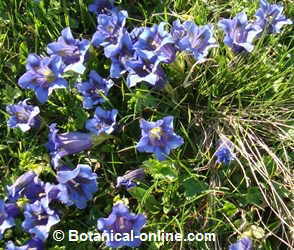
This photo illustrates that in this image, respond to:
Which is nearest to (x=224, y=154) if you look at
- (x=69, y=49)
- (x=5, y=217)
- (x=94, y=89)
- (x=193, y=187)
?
(x=193, y=187)

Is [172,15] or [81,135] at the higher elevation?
[172,15]

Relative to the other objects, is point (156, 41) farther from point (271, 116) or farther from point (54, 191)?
point (54, 191)

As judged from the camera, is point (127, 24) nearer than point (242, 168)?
No

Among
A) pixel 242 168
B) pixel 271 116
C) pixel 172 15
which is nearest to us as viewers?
pixel 242 168

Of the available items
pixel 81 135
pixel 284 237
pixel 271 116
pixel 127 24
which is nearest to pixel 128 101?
pixel 81 135

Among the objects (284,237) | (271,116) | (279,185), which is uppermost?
(271,116)

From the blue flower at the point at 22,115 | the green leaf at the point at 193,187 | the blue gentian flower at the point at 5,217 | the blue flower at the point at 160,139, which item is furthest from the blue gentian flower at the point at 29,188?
the green leaf at the point at 193,187

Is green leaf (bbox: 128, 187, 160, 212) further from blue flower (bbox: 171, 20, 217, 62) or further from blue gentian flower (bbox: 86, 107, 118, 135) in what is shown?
blue flower (bbox: 171, 20, 217, 62)
